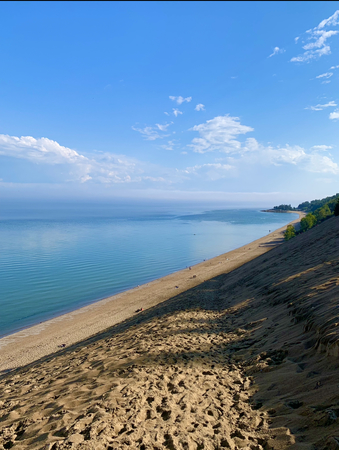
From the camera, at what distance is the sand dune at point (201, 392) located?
4879 millimetres

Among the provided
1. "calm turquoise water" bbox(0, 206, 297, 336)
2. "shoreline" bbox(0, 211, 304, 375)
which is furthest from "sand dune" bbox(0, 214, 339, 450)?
"calm turquoise water" bbox(0, 206, 297, 336)

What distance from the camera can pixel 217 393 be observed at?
6555 mm

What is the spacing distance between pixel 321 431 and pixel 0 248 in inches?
2845

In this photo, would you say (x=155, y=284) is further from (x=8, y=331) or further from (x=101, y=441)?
(x=101, y=441)

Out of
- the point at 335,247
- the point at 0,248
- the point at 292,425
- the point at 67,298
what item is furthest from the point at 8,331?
the point at 0,248

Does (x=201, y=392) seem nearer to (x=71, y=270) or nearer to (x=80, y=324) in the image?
(x=80, y=324)

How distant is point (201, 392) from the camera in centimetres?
659

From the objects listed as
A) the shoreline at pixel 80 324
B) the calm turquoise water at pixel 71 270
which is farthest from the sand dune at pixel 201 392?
the calm turquoise water at pixel 71 270

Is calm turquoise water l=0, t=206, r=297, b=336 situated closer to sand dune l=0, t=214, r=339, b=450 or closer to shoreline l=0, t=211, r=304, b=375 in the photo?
shoreline l=0, t=211, r=304, b=375

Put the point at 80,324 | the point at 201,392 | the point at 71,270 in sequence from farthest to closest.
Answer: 1. the point at 71,270
2. the point at 80,324
3. the point at 201,392

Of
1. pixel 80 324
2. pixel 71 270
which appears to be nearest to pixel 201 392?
pixel 80 324

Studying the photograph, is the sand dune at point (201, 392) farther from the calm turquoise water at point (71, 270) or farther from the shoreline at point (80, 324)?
the calm turquoise water at point (71, 270)

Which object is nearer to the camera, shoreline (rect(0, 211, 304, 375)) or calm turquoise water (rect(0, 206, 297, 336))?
shoreline (rect(0, 211, 304, 375))

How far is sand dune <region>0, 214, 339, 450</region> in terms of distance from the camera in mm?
4879
